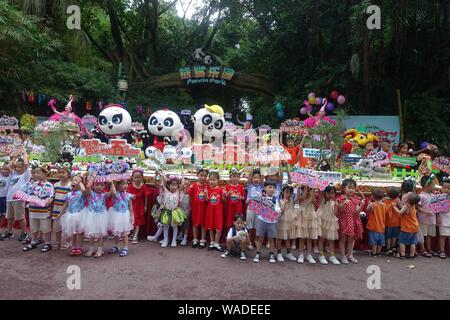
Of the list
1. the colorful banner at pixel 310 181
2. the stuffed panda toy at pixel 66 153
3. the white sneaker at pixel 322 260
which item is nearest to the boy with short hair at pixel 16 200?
the stuffed panda toy at pixel 66 153

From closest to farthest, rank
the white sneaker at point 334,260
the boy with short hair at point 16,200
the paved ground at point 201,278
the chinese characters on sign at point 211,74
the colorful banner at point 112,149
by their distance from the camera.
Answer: the paved ground at point 201,278 → the white sneaker at point 334,260 → the boy with short hair at point 16,200 → the colorful banner at point 112,149 → the chinese characters on sign at point 211,74

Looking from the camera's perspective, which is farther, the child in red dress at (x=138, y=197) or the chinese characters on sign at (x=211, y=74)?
the chinese characters on sign at (x=211, y=74)

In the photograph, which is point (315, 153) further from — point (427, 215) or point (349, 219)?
point (427, 215)

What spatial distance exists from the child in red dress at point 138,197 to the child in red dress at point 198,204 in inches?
31.7

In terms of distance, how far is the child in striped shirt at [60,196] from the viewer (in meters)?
5.00

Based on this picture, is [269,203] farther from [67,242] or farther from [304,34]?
[304,34]

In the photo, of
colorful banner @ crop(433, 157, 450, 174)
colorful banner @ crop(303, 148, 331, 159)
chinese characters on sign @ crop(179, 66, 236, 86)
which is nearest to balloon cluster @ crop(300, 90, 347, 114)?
chinese characters on sign @ crop(179, 66, 236, 86)

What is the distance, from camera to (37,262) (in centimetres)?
450

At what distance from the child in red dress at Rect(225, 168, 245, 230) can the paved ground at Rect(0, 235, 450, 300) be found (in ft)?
2.14

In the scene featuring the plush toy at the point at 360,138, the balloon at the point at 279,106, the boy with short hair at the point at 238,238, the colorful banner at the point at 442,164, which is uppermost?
the balloon at the point at 279,106

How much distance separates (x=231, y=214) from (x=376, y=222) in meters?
2.15

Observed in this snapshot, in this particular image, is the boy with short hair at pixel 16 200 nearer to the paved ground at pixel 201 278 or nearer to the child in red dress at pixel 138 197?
the paved ground at pixel 201 278

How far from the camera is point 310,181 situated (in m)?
4.66

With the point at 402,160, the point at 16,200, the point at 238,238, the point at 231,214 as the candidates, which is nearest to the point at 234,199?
the point at 231,214
